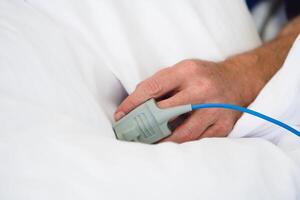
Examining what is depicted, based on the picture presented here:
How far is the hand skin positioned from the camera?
53 centimetres

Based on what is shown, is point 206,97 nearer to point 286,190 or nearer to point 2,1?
point 286,190

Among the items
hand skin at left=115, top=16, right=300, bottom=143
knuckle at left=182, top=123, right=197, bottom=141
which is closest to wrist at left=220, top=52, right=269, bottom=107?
hand skin at left=115, top=16, right=300, bottom=143

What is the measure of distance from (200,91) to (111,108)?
0.49 ft

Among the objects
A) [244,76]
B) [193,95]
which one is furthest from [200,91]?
[244,76]

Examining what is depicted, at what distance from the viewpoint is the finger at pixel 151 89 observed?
528mm

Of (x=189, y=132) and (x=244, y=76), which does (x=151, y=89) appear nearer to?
(x=189, y=132)

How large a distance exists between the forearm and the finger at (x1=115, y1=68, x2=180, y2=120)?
0.42 ft

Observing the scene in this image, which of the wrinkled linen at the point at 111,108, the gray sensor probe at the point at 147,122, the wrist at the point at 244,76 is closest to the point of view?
the wrinkled linen at the point at 111,108

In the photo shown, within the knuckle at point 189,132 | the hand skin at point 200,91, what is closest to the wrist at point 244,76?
the hand skin at point 200,91

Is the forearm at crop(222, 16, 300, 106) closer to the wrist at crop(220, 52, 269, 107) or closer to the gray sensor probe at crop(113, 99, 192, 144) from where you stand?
the wrist at crop(220, 52, 269, 107)

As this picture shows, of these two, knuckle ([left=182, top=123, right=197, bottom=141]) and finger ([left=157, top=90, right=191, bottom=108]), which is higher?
finger ([left=157, top=90, right=191, bottom=108])

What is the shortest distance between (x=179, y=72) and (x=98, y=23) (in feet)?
0.53

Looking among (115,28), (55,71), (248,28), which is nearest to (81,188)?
(55,71)

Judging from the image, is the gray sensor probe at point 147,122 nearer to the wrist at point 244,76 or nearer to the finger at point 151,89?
the finger at point 151,89
